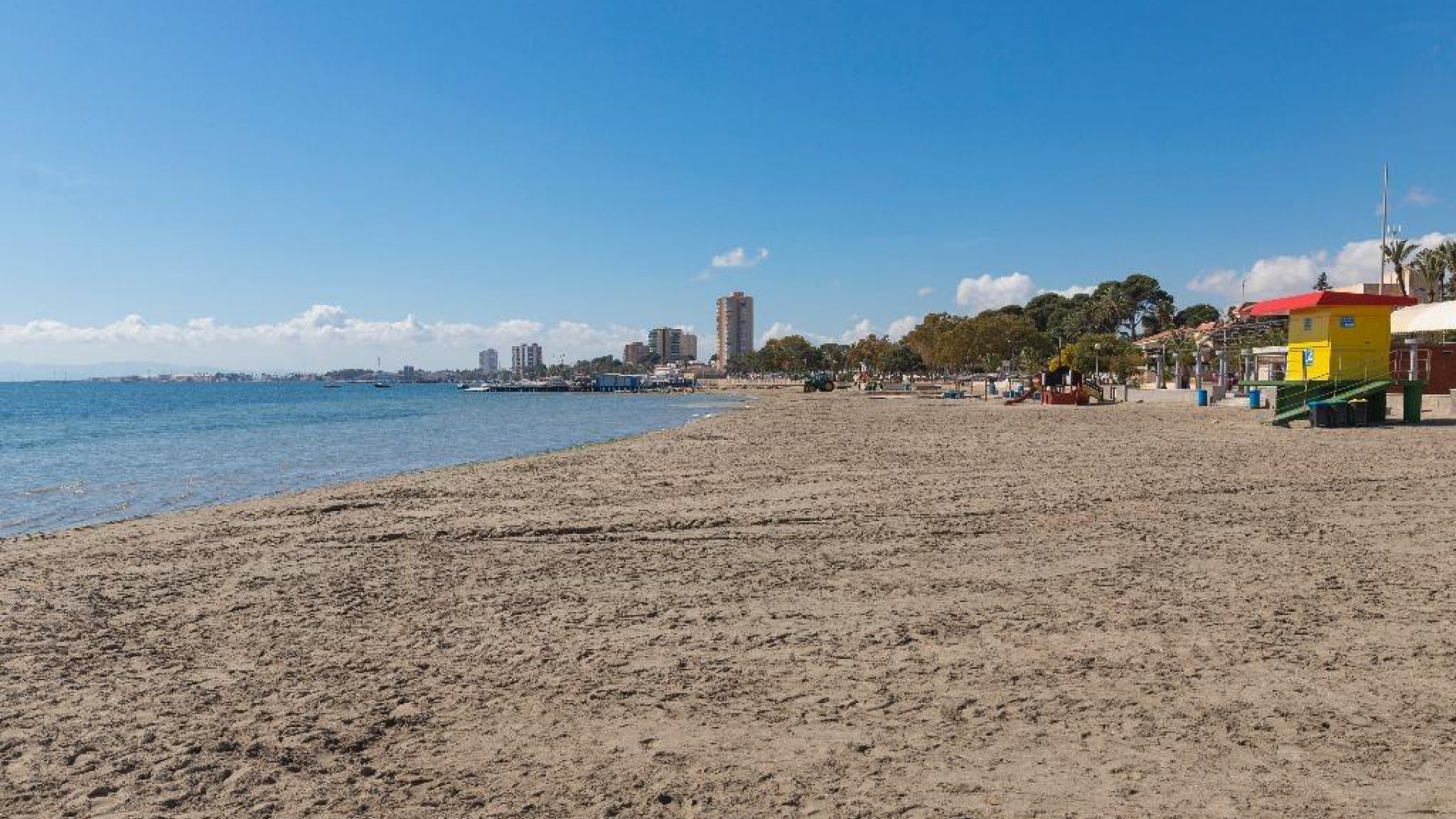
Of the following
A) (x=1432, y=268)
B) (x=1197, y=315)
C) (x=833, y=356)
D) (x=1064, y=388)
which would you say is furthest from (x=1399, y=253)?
(x=833, y=356)

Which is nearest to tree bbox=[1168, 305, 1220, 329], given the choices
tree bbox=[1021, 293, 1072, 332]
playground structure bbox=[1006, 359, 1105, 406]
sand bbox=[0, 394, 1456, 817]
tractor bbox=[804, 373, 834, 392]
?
tree bbox=[1021, 293, 1072, 332]

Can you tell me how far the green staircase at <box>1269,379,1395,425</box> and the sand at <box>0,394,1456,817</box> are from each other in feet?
49.6

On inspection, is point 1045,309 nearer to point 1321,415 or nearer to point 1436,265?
point 1436,265

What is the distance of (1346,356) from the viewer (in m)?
26.5

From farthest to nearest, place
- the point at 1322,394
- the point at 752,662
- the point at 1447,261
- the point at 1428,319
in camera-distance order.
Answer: the point at 1447,261, the point at 1428,319, the point at 1322,394, the point at 752,662

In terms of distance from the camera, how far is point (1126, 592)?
7324 mm

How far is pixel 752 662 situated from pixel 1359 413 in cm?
2662

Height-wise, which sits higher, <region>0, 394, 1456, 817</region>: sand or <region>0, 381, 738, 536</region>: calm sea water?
<region>0, 394, 1456, 817</region>: sand

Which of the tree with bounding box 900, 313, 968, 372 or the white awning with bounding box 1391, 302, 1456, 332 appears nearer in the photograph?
the white awning with bounding box 1391, 302, 1456, 332

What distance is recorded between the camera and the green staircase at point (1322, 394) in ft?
83.5

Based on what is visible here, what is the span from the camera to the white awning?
1410 inches

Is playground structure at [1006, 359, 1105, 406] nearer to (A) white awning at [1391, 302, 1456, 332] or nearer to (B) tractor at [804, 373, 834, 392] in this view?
(A) white awning at [1391, 302, 1456, 332]

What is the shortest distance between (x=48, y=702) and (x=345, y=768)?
2358 mm

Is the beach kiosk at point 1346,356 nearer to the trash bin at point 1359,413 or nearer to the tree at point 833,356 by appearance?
the trash bin at point 1359,413
